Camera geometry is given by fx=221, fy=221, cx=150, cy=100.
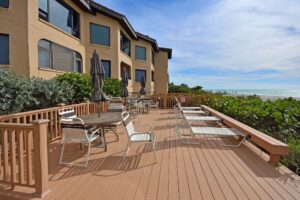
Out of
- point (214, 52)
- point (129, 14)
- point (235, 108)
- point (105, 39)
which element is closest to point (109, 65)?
point (105, 39)

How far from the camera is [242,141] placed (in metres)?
5.88

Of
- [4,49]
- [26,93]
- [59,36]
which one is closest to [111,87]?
[59,36]

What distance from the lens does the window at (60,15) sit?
10.8 meters

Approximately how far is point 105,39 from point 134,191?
14.4 meters

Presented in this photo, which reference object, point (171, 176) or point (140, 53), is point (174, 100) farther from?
point (171, 176)

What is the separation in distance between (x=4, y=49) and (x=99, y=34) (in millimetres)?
7383

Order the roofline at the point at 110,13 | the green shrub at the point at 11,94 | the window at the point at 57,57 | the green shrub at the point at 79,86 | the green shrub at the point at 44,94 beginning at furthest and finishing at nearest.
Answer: the roofline at the point at 110,13
the window at the point at 57,57
the green shrub at the point at 79,86
the green shrub at the point at 44,94
the green shrub at the point at 11,94

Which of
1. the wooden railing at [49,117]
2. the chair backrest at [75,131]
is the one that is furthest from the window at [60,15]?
the chair backrest at [75,131]

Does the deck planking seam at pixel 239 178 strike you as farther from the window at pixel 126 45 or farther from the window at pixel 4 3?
the window at pixel 126 45

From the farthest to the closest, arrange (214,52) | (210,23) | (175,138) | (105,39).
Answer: (214,52), (105,39), (210,23), (175,138)

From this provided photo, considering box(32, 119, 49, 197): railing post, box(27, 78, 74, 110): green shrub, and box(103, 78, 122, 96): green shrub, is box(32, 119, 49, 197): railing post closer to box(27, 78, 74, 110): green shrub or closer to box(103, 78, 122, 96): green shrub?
box(27, 78, 74, 110): green shrub

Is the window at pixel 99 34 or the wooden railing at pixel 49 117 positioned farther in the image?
the window at pixel 99 34

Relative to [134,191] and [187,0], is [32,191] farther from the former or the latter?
[187,0]

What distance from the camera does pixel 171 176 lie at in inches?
152
